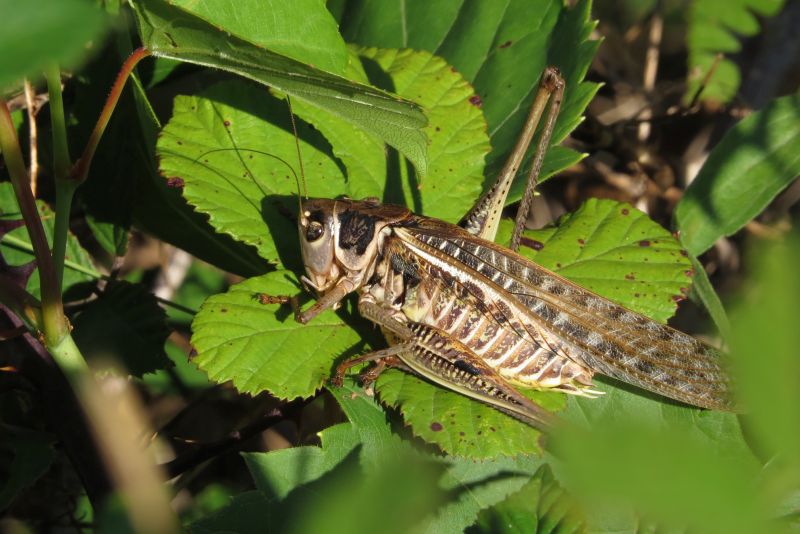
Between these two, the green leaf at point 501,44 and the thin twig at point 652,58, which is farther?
the thin twig at point 652,58

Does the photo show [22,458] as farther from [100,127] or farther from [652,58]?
[652,58]

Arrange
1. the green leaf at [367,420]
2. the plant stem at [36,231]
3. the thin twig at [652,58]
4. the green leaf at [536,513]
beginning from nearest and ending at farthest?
the plant stem at [36,231]
the green leaf at [536,513]
the green leaf at [367,420]
the thin twig at [652,58]

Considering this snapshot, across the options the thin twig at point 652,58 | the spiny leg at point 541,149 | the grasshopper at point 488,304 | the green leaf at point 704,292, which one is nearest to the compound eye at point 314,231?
the grasshopper at point 488,304

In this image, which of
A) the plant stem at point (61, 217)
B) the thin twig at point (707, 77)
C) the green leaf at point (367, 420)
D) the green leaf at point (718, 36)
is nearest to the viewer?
the plant stem at point (61, 217)

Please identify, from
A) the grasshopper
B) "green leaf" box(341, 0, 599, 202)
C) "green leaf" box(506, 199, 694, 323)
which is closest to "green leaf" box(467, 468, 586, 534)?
the grasshopper

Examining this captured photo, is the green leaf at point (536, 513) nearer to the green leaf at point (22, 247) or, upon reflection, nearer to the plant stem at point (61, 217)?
the plant stem at point (61, 217)

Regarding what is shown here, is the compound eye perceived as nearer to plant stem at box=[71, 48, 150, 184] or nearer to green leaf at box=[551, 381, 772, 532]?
plant stem at box=[71, 48, 150, 184]

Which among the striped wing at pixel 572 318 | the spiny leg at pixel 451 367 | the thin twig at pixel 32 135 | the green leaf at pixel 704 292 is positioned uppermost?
the green leaf at pixel 704 292
